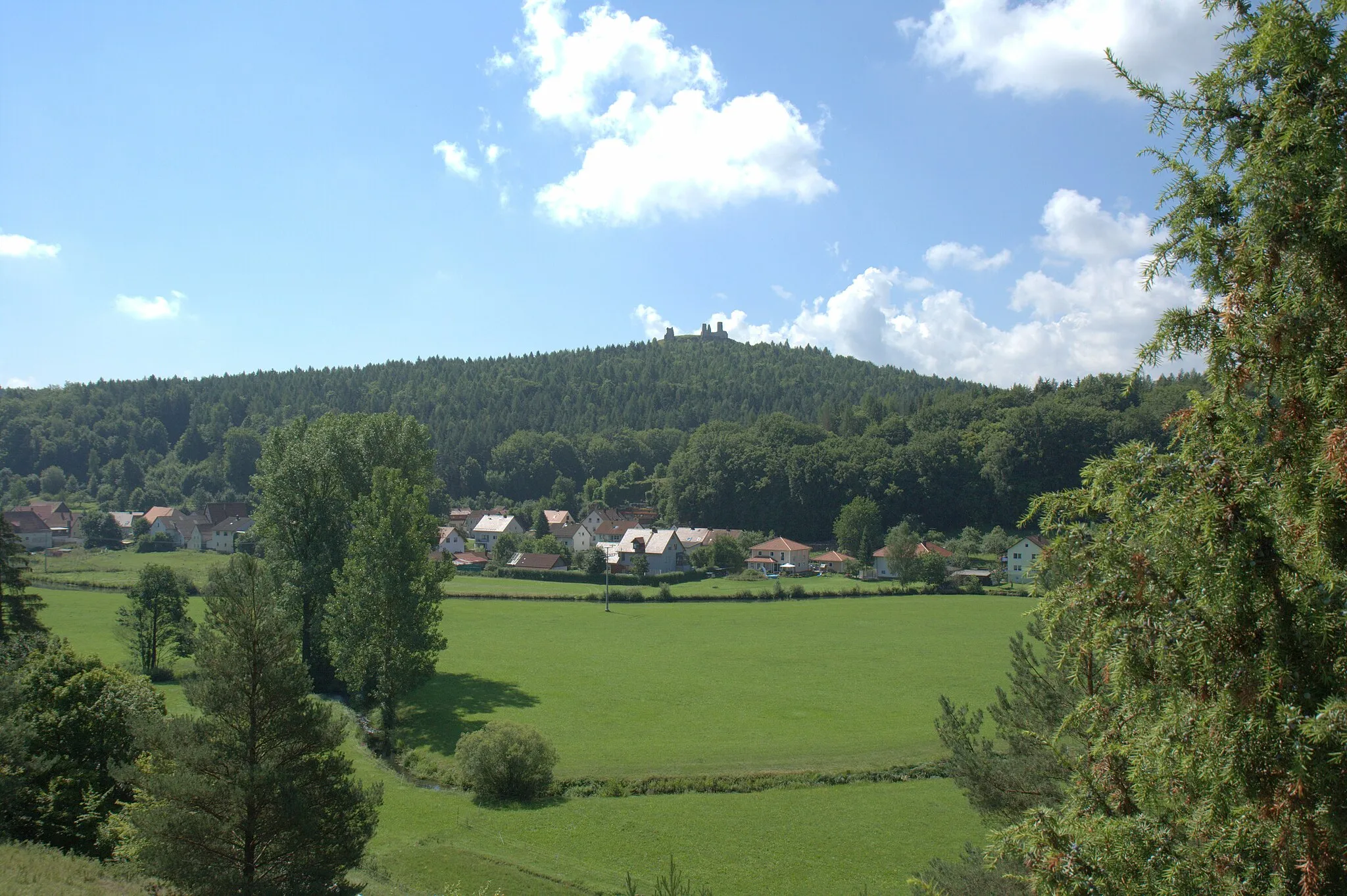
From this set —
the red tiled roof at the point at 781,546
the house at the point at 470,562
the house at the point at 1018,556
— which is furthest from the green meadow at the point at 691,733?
the red tiled roof at the point at 781,546

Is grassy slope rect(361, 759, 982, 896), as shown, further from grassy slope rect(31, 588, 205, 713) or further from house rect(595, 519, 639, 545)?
house rect(595, 519, 639, 545)

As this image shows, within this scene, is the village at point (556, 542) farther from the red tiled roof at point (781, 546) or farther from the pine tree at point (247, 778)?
the pine tree at point (247, 778)

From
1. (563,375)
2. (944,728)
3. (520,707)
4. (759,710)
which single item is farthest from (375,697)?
(563,375)

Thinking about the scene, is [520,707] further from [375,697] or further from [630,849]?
[630,849]

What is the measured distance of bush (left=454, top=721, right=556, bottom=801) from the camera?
26531 mm

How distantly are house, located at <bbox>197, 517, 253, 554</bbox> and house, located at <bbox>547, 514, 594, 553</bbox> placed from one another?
39671 millimetres

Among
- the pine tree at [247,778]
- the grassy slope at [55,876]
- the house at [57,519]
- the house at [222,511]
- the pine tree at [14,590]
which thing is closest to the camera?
the grassy slope at [55,876]

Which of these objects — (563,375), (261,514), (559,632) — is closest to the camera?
(261,514)

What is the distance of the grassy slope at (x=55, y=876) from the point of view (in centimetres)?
1218

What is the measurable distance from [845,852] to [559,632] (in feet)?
110

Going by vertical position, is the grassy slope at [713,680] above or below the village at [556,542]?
below

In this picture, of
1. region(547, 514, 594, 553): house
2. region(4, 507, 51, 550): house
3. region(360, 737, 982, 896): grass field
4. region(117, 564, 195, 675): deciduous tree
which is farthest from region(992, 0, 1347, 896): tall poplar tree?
region(4, 507, 51, 550): house

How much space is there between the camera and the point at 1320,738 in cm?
376

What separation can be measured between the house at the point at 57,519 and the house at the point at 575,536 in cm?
6552
